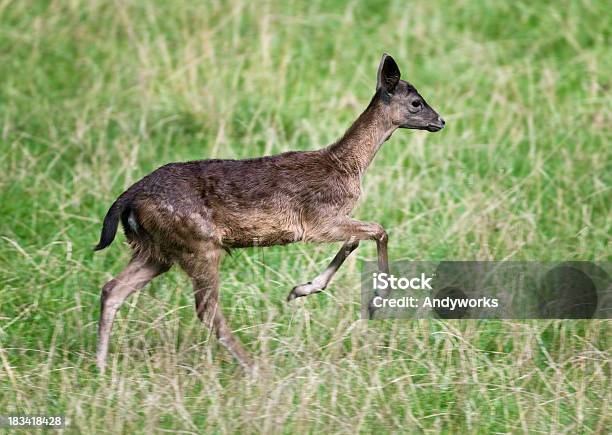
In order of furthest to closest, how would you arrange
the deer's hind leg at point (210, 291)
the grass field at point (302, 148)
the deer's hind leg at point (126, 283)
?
the deer's hind leg at point (126, 283), the deer's hind leg at point (210, 291), the grass field at point (302, 148)

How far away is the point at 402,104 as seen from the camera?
677 cm

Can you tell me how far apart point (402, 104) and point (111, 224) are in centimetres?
180

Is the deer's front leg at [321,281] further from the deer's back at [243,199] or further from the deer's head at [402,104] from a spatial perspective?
the deer's head at [402,104]

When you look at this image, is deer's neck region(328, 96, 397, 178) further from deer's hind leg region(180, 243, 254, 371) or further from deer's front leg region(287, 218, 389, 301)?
deer's hind leg region(180, 243, 254, 371)

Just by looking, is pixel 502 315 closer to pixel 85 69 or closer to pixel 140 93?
pixel 140 93

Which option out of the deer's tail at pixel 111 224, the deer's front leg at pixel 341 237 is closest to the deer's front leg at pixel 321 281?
the deer's front leg at pixel 341 237

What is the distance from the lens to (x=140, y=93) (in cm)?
966

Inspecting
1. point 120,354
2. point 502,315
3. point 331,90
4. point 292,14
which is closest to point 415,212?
point 502,315

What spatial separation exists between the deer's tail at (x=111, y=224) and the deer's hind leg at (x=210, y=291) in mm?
398

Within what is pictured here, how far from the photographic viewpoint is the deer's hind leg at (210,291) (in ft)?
20.4

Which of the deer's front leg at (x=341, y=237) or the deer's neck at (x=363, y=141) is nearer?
the deer's front leg at (x=341, y=237)

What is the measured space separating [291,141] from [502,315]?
8.93 ft

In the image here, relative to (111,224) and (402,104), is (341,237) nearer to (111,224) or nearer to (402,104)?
(402,104)

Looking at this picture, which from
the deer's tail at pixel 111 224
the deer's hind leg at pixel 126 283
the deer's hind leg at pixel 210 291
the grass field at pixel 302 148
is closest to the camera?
the grass field at pixel 302 148
